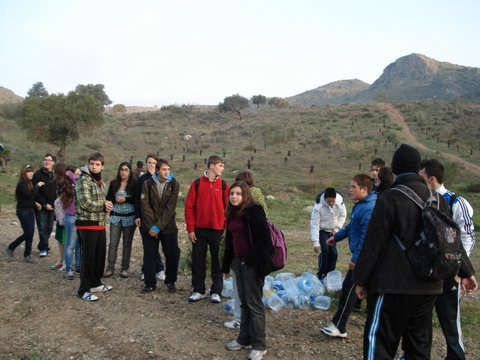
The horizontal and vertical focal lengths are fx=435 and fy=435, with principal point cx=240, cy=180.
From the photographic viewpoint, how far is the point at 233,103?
65.9 m

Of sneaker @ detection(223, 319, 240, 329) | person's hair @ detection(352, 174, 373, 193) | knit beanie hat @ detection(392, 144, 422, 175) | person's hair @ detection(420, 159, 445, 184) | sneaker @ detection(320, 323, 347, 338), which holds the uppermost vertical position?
knit beanie hat @ detection(392, 144, 422, 175)

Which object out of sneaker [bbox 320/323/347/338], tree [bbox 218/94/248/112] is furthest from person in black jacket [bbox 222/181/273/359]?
tree [bbox 218/94/248/112]

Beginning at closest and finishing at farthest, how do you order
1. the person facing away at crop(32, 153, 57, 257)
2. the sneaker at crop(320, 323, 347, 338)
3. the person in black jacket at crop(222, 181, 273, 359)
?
the person in black jacket at crop(222, 181, 273, 359)
the sneaker at crop(320, 323, 347, 338)
the person facing away at crop(32, 153, 57, 257)

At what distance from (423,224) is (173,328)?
9.90 feet

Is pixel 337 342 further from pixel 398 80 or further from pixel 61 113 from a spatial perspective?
pixel 398 80

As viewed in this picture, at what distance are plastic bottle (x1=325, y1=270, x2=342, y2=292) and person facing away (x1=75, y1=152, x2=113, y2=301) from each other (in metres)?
3.07

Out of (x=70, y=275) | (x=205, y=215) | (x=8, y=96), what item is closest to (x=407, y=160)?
(x=205, y=215)

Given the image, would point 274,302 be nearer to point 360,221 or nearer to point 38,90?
point 360,221

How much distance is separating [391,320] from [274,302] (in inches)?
100

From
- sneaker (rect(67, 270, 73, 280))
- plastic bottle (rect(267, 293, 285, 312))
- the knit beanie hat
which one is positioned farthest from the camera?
sneaker (rect(67, 270, 73, 280))

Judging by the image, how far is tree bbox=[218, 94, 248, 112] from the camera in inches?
2601

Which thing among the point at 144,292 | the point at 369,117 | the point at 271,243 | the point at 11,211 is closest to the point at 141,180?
the point at 144,292

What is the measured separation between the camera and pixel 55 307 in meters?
5.34

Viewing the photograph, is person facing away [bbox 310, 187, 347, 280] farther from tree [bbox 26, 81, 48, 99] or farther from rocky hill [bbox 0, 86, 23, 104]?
rocky hill [bbox 0, 86, 23, 104]
